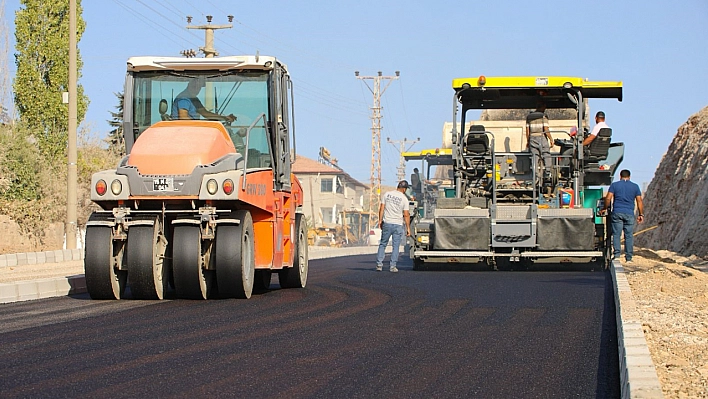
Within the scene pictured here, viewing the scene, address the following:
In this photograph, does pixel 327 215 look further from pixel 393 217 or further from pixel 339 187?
pixel 393 217

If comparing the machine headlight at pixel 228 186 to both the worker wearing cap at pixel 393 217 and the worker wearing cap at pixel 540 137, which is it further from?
the worker wearing cap at pixel 540 137

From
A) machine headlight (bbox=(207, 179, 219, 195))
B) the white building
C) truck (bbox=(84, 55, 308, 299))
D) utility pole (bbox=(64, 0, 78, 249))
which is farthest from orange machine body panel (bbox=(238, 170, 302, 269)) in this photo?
the white building

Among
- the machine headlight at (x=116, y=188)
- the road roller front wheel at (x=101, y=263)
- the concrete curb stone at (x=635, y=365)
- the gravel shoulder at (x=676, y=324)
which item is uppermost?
the machine headlight at (x=116, y=188)

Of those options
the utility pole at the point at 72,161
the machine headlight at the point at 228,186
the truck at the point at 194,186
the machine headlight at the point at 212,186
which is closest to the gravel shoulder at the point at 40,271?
the utility pole at the point at 72,161

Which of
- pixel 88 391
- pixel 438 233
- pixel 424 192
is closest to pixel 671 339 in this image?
pixel 88 391

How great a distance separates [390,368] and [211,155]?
4765 mm

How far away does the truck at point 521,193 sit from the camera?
52.1ft

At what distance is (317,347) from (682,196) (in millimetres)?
19760

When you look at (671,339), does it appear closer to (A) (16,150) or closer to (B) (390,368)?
(B) (390,368)

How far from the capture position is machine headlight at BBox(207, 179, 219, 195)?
9.79 m

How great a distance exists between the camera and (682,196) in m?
24.5

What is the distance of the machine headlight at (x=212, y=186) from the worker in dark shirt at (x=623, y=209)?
837 cm

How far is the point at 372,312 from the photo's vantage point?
9.02m

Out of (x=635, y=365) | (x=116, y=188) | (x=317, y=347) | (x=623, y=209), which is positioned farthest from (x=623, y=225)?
(x=635, y=365)
